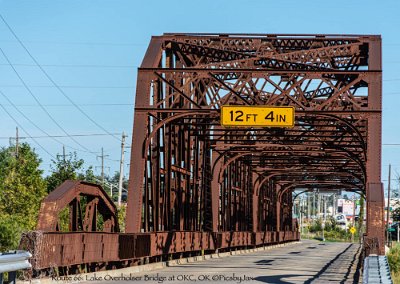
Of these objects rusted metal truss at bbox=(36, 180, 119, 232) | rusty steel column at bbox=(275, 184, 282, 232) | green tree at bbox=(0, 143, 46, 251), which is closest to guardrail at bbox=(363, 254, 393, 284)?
rusted metal truss at bbox=(36, 180, 119, 232)

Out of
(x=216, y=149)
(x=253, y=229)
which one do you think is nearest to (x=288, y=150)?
Answer: (x=216, y=149)

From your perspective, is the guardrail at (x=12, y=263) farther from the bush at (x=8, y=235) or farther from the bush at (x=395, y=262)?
the bush at (x=8, y=235)

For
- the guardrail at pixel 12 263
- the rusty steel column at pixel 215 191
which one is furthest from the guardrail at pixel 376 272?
the rusty steel column at pixel 215 191

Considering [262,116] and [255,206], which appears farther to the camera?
[255,206]

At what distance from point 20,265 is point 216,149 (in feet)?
116

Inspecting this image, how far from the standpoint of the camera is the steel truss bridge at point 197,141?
23.1 meters

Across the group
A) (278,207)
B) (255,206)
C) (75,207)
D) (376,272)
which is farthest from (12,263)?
(278,207)

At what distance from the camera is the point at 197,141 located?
4269 centimetres

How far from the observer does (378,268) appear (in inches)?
589

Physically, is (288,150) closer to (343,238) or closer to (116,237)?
(116,237)

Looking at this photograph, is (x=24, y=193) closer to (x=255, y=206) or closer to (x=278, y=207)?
(x=255, y=206)

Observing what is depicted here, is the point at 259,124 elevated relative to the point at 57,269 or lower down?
elevated

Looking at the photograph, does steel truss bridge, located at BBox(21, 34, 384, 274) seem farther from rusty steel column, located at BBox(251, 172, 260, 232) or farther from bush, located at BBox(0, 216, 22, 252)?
rusty steel column, located at BBox(251, 172, 260, 232)

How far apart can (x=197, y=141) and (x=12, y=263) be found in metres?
30.4
